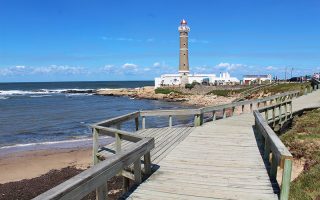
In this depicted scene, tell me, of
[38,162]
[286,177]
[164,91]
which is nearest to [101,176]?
[286,177]

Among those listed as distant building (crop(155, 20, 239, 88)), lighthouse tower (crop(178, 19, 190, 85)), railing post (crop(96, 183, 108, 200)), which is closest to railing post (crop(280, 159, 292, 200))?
railing post (crop(96, 183, 108, 200))

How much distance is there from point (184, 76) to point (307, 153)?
85206 mm

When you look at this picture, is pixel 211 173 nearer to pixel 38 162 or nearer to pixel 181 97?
pixel 38 162

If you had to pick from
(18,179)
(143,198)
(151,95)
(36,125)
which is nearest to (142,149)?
(143,198)

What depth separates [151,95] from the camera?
88.9 meters

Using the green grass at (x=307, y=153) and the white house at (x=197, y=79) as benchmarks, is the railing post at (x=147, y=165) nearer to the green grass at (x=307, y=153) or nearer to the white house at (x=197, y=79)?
the green grass at (x=307, y=153)

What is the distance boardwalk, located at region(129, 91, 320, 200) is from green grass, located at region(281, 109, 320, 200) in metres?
0.94

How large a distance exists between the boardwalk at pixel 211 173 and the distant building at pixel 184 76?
83037 millimetres

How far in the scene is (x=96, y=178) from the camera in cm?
480

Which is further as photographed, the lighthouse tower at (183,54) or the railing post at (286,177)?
the lighthouse tower at (183,54)

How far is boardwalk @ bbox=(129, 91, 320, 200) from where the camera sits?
20.4 ft

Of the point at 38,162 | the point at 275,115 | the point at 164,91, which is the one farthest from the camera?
the point at 164,91

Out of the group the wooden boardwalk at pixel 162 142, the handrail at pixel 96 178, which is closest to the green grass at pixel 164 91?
the wooden boardwalk at pixel 162 142

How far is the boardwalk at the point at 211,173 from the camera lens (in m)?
6.22
